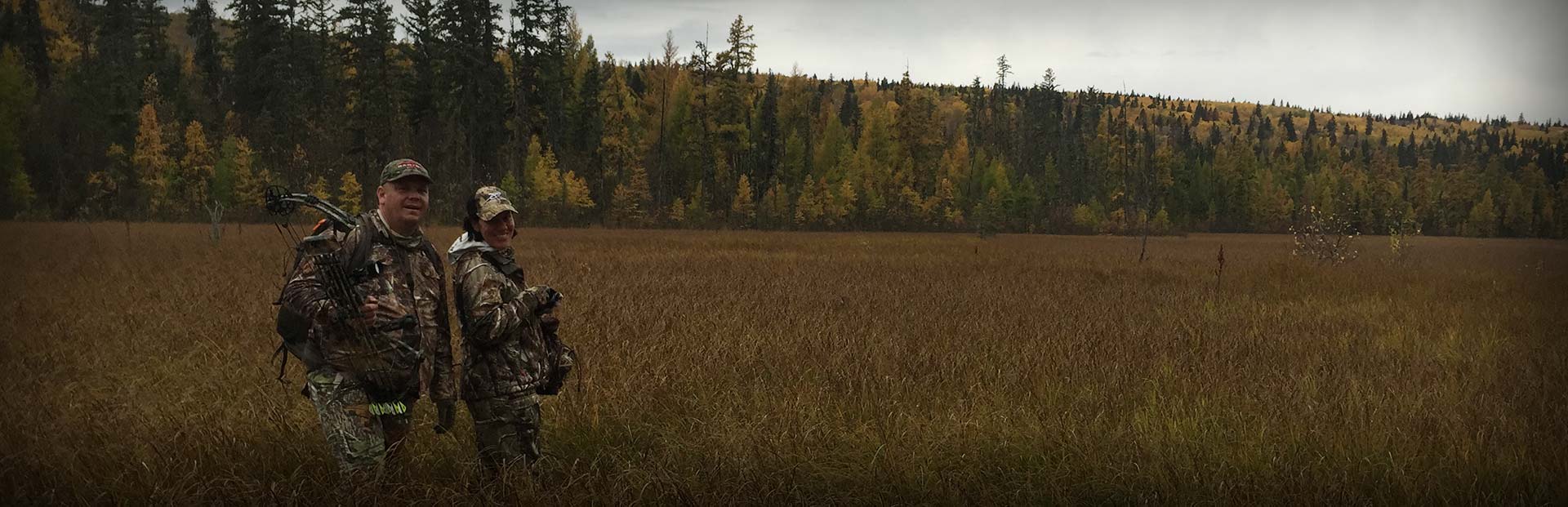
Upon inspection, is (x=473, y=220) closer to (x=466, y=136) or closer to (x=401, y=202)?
(x=401, y=202)

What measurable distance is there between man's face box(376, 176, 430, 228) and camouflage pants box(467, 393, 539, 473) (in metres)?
0.82

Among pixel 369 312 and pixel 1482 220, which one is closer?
pixel 369 312

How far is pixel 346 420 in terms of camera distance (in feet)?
10.0

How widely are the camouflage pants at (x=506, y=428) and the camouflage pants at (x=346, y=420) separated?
393 millimetres

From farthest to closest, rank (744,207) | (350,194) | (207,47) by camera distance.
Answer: (744,207) → (207,47) → (350,194)

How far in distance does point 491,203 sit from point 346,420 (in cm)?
102

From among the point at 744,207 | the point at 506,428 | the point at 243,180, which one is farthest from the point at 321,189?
the point at 506,428

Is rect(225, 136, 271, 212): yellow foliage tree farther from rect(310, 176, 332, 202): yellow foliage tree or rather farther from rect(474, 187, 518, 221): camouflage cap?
rect(474, 187, 518, 221): camouflage cap

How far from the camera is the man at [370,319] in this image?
9.67 ft

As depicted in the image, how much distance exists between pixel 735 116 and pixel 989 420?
54914 mm

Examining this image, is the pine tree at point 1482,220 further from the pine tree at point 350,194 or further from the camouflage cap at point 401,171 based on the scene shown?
the camouflage cap at point 401,171

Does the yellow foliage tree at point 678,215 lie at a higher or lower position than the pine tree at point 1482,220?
lower

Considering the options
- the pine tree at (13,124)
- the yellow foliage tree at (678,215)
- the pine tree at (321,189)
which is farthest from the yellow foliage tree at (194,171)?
the yellow foliage tree at (678,215)

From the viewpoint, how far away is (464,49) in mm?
40500
